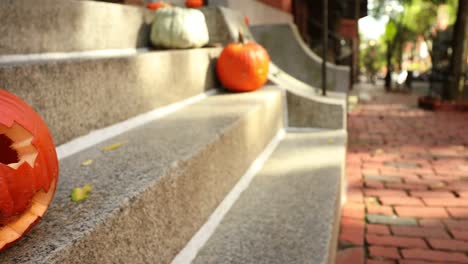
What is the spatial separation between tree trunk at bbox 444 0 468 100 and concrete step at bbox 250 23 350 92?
9.70 feet

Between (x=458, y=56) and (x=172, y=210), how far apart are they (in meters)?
7.19

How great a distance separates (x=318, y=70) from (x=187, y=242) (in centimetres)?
442

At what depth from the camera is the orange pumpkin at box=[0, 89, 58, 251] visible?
87 centimetres

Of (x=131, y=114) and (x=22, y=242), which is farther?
(x=131, y=114)

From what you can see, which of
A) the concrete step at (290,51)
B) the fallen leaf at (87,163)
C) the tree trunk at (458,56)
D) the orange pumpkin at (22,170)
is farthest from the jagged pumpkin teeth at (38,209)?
the tree trunk at (458,56)

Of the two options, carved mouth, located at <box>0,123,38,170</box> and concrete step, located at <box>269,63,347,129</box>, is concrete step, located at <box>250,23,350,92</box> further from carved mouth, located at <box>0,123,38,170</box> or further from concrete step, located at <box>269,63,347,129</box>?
carved mouth, located at <box>0,123,38,170</box>

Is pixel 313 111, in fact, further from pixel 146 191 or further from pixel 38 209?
pixel 38 209

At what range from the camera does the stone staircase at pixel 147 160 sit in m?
1.08

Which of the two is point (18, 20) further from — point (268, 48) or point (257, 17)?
point (257, 17)

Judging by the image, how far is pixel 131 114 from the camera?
2.05 meters

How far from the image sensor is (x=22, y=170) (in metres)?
0.90

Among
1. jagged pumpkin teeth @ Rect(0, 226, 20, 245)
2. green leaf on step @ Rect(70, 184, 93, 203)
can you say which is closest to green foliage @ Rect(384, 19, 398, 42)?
green leaf on step @ Rect(70, 184, 93, 203)

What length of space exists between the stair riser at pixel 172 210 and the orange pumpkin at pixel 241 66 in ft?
3.13

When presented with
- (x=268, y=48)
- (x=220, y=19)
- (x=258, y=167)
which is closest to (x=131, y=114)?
(x=258, y=167)
